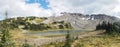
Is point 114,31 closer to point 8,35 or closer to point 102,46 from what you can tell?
point 102,46

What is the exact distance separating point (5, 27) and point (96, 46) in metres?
83.8

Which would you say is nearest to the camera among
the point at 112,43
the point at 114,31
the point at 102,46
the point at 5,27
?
the point at 5,27

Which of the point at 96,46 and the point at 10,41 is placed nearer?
the point at 10,41

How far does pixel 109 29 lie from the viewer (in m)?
164

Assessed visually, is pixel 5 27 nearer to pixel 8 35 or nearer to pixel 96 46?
pixel 8 35

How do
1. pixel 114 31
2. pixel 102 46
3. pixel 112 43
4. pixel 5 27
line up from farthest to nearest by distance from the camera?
pixel 114 31
pixel 112 43
pixel 102 46
pixel 5 27

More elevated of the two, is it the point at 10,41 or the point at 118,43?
the point at 10,41

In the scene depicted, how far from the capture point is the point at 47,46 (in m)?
122

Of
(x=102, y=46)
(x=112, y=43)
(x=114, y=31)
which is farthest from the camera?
(x=114, y=31)

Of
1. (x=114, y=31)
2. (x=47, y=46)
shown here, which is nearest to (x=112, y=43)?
(x=47, y=46)

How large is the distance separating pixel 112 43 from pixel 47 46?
2944 centimetres

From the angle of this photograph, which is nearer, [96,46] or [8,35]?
[8,35]

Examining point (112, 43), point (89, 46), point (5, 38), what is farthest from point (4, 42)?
point (112, 43)

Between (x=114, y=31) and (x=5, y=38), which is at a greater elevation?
(x=5, y=38)
